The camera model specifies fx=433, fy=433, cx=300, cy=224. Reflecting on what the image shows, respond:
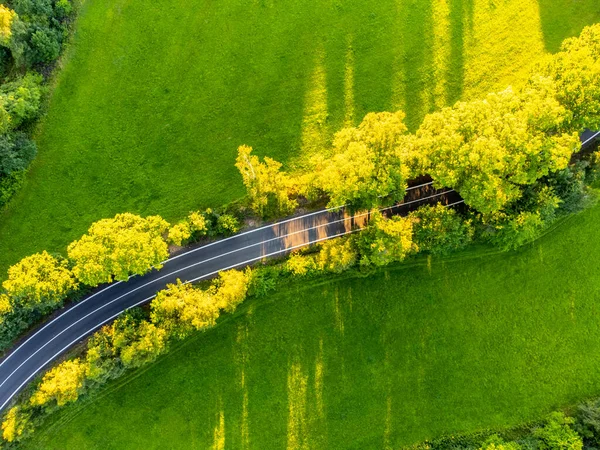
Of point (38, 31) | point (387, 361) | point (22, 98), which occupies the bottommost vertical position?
point (387, 361)

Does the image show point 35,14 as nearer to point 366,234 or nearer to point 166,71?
point 166,71

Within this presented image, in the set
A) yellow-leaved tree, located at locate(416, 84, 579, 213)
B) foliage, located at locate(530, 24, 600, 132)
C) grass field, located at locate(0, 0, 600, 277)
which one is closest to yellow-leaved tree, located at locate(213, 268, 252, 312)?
grass field, located at locate(0, 0, 600, 277)

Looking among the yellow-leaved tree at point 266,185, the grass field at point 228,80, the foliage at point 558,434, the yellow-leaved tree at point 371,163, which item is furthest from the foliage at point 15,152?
the foliage at point 558,434

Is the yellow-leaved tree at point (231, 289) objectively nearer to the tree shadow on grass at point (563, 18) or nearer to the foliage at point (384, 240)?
the foliage at point (384, 240)

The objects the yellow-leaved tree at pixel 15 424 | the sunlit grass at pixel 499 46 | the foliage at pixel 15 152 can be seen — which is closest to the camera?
the yellow-leaved tree at pixel 15 424

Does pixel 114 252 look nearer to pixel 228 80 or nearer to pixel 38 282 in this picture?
pixel 38 282

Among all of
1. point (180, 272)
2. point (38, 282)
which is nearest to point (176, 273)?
point (180, 272)
